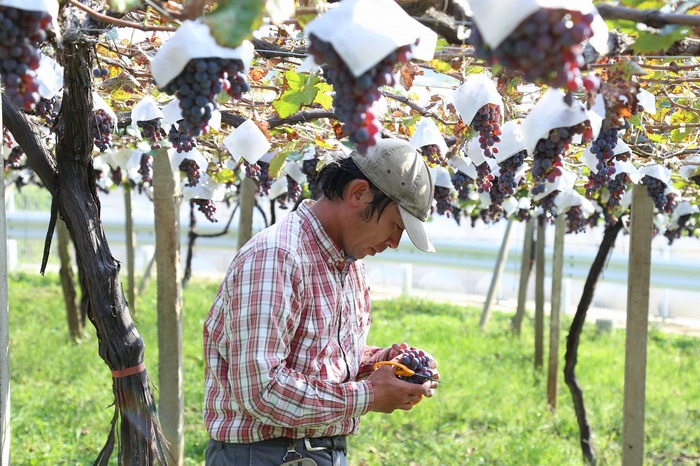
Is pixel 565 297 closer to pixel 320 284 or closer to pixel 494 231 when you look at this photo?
pixel 494 231

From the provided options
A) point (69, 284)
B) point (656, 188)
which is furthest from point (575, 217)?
point (69, 284)

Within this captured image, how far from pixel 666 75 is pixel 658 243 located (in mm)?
13204

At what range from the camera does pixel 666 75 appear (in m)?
2.92

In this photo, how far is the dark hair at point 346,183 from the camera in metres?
2.22

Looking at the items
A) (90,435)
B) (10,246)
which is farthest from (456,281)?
(90,435)

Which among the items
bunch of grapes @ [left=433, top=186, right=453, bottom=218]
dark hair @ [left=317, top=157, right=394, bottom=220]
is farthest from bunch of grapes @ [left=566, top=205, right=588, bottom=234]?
dark hair @ [left=317, top=157, right=394, bottom=220]

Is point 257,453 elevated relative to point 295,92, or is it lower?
lower

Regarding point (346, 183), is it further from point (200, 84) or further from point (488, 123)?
point (200, 84)

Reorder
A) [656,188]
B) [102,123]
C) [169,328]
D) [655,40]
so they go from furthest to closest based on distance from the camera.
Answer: [169,328] < [656,188] < [102,123] < [655,40]

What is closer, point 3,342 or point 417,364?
point 3,342

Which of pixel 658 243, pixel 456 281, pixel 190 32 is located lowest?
pixel 456 281

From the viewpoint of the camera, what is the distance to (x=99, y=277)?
248 cm

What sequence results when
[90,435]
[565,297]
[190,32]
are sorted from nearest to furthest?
[190,32] → [90,435] → [565,297]

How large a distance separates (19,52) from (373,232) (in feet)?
3.97
